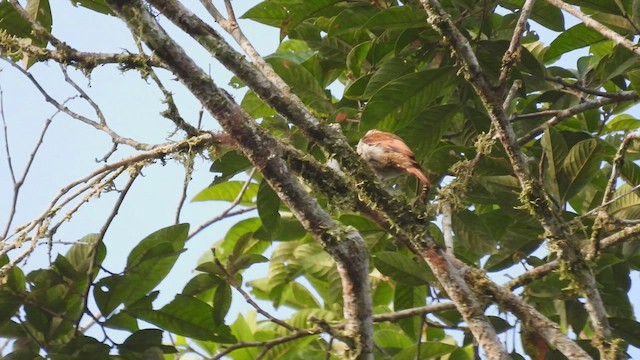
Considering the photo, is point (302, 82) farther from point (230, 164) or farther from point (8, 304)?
point (8, 304)

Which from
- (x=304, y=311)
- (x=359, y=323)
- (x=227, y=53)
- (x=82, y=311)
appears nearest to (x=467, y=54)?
(x=227, y=53)

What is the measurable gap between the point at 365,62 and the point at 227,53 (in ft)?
5.37

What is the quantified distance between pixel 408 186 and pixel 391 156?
44 centimetres

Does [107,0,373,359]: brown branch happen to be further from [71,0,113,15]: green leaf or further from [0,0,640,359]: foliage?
[71,0,113,15]: green leaf

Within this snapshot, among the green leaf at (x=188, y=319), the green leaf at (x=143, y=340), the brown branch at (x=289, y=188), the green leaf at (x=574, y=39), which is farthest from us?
the green leaf at (x=574, y=39)

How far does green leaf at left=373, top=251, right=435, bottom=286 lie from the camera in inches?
128

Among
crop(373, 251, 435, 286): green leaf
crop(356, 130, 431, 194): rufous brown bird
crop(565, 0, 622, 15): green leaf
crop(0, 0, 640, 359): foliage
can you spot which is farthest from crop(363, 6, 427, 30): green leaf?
crop(373, 251, 435, 286): green leaf

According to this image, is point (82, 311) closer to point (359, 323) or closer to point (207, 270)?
point (207, 270)

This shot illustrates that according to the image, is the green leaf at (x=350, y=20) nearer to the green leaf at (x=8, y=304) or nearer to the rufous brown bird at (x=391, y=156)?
the rufous brown bird at (x=391, y=156)

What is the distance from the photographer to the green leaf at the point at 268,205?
11.5 feet

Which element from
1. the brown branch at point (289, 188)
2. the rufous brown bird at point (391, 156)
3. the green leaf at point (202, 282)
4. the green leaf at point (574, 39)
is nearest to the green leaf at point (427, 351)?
the rufous brown bird at point (391, 156)

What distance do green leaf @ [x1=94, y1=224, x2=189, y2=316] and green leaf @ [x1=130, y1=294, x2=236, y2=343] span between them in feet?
0.30

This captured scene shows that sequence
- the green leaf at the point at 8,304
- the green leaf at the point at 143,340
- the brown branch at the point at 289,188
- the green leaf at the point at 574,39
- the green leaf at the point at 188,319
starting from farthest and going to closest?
the green leaf at the point at 574,39 < the green leaf at the point at 188,319 < the green leaf at the point at 143,340 < the green leaf at the point at 8,304 < the brown branch at the point at 289,188

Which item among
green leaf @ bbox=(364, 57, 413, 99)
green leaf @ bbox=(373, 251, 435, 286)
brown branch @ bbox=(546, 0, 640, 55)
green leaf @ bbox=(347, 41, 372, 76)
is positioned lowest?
green leaf @ bbox=(373, 251, 435, 286)
